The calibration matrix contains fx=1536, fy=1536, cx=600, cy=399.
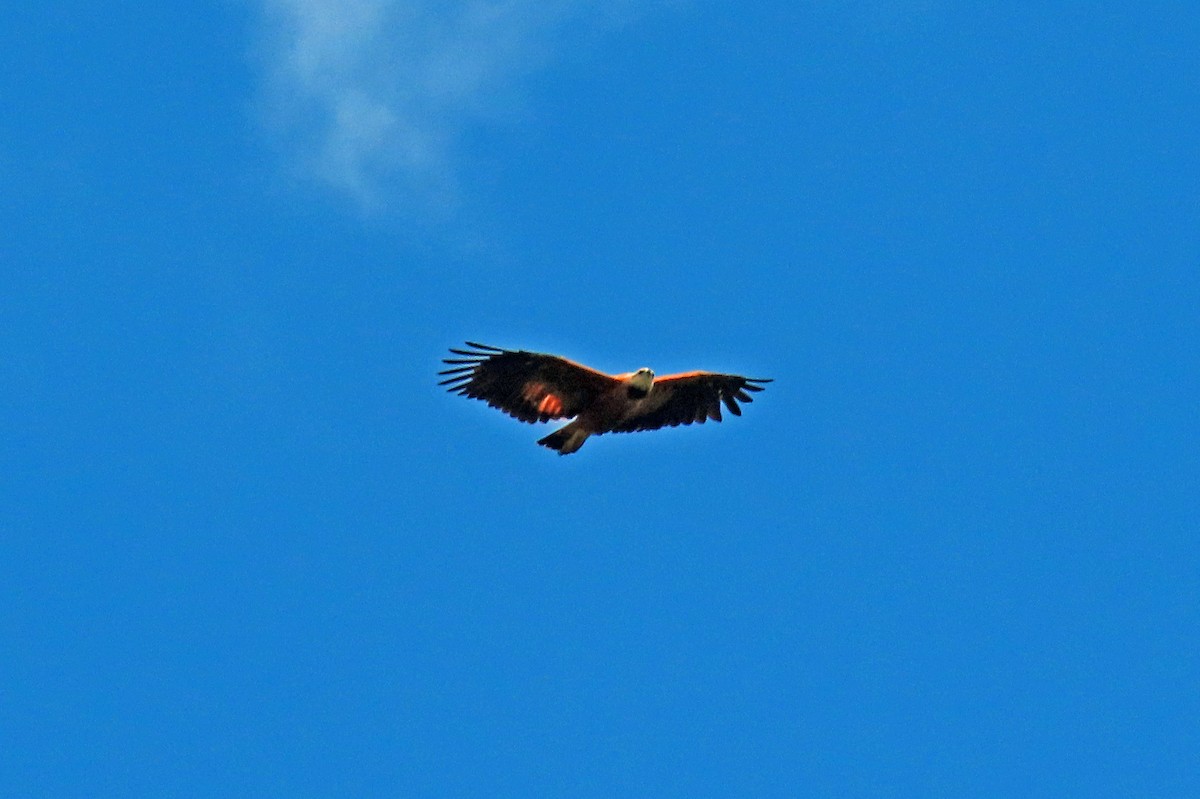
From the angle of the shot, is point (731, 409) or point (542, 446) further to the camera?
point (731, 409)

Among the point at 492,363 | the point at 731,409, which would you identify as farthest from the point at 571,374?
the point at 731,409

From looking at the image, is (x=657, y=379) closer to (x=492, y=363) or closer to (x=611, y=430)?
(x=611, y=430)

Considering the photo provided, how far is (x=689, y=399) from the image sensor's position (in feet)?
82.6

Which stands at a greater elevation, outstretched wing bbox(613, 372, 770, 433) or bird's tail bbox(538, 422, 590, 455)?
outstretched wing bbox(613, 372, 770, 433)

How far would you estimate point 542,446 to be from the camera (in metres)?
23.6

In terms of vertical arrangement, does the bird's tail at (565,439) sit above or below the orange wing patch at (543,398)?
below

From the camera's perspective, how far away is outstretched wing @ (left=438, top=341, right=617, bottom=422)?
22938 mm

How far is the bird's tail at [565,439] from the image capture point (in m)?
23.6

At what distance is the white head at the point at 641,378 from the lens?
920 inches

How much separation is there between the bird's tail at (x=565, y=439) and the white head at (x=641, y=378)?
1.13 meters

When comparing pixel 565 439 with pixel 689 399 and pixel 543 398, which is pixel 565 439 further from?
pixel 689 399

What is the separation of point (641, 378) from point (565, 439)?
153 centimetres

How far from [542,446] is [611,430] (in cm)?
139

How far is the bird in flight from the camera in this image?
23031 mm
